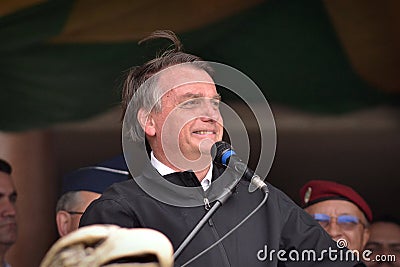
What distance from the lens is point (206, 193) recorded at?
7.32ft

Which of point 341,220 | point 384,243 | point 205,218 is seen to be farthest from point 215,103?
point 384,243

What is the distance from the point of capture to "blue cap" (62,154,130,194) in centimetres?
331

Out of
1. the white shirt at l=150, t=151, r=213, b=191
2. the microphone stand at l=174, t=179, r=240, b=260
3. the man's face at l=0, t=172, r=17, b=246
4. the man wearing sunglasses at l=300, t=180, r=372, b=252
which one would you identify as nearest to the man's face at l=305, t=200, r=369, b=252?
the man wearing sunglasses at l=300, t=180, r=372, b=252

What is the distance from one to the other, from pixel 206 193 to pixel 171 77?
0.30 meters

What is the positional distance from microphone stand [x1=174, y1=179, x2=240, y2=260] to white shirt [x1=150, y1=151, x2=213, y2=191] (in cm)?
20

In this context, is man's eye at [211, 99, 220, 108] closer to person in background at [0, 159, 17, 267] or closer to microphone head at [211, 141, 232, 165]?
microphone head at [211, 141, 232, 165]

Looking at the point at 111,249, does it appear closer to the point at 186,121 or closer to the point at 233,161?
the point at 233,161

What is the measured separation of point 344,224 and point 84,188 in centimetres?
90

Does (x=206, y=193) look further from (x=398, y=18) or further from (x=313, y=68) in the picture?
(x=313, y=68)

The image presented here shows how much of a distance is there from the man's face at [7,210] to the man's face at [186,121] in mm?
1415

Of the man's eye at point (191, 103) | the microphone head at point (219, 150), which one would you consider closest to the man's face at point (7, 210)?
the man's eye at point (191, 103)

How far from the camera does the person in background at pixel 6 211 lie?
11.9 ft

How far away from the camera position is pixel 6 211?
3639 mm

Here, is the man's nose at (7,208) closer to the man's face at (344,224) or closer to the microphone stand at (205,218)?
Answer: the man's face at (344,224)
